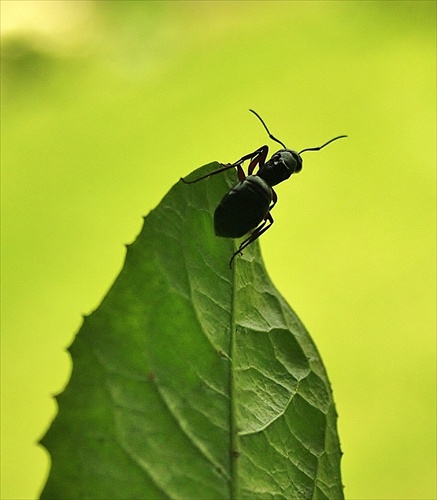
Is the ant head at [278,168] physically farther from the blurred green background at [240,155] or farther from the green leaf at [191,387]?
the blurred green background at [240,155]

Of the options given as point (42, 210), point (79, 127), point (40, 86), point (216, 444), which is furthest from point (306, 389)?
point (40, 86)

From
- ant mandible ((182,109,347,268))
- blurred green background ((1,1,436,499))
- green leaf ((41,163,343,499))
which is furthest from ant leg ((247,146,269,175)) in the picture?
blurred green background ((1,1,436,499))

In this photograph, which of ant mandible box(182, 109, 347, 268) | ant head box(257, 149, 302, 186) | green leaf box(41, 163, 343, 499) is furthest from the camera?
ant head box(257, 149, 302, 186)

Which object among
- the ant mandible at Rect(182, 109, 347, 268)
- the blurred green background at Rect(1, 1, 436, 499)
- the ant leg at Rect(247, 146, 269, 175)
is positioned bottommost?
the ant mandible at Rect(182, 109, 347, 268)

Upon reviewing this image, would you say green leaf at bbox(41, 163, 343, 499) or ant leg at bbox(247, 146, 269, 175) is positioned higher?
ant leg at bbox(247, 146, 269, 175)

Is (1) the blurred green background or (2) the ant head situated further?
(1) the blurred green background

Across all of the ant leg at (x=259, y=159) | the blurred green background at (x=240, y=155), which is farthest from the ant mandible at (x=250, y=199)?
the blurred green background at (x=240, y=155)

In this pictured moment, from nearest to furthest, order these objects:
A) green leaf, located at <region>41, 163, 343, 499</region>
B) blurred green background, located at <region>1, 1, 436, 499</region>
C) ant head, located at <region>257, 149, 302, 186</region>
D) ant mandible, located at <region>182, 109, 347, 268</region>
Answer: green leaf, located at <region>41, 163, 343, 499</region> → ant mandible, located at <region>182, 109, 347, 268</region> → ant head, located at <region>257, 149, 302, 186</region> → blurred green background, located at <region>1, 1, 436, 499</region>

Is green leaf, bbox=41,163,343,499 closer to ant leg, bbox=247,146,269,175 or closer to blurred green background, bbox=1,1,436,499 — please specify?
ant leg, bbox=247,146,269,175

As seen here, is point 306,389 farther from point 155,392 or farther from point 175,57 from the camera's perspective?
point 175,57
